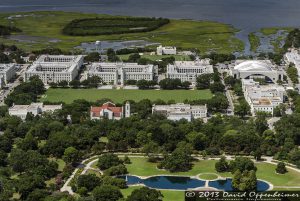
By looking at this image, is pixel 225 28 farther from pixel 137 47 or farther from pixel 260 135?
pixel 260 135

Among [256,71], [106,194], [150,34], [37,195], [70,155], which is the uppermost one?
[150,34]

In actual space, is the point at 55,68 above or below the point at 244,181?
above

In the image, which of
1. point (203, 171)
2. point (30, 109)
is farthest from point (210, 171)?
point (30, 109)

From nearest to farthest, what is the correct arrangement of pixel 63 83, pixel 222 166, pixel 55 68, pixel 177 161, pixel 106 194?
pixel 106 194
pixel 222 166
pixel 177 161
pixel 63 83
pixel 55 68

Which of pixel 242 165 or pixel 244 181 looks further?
pixel 242 165

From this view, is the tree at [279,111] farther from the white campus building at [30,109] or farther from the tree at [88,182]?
the tree at [88,182]

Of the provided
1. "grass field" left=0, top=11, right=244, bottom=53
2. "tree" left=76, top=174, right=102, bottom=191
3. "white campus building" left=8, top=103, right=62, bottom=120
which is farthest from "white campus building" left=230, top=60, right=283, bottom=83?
"tree" left=76, top=174, right=102, bottom=191

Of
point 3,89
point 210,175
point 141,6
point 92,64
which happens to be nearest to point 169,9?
point 141,6

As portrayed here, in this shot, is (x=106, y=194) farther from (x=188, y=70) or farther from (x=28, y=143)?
(x=188, y=70)

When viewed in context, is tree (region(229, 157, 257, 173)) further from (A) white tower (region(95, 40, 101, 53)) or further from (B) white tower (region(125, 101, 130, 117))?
(A) white tower (region(95, 40, 101, 53))
